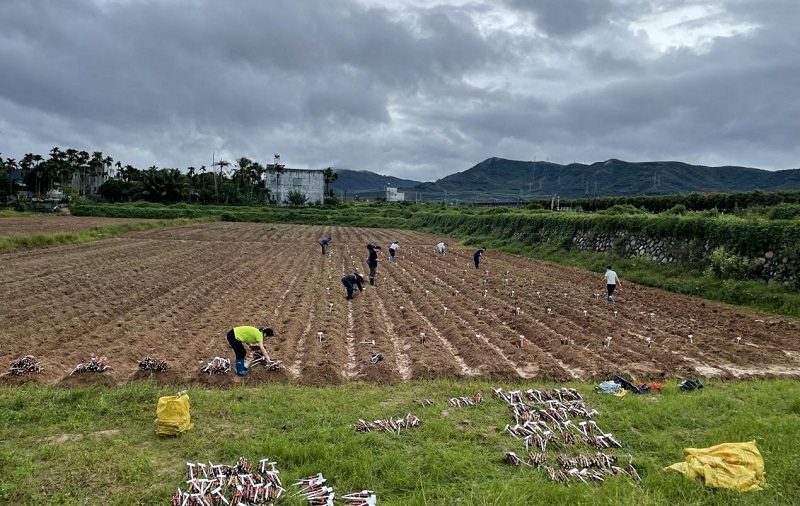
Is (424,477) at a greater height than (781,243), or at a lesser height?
lesser

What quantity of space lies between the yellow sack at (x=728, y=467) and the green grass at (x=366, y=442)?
4.0 inches

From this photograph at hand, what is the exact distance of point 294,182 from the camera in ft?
327

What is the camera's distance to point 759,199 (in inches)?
1544

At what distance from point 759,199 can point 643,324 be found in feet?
112

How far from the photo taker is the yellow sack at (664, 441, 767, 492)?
503 centimetres

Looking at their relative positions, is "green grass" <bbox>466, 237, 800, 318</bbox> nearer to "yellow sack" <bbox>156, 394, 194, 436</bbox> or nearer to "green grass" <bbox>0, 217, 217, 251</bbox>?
"yellow sack" <bbox>156, 394, 194, 436</bbox>

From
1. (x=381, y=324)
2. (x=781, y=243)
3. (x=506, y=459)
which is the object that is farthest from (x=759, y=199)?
(x=506, y=459)

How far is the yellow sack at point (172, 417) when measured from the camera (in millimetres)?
6188

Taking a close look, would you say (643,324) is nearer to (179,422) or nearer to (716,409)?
(716,409)

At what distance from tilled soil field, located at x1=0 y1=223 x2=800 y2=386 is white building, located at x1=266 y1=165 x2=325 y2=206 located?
7788 cm

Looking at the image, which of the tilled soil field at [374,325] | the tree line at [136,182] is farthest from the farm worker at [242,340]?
the tree line at [136,182]

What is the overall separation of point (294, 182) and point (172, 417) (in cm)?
9654

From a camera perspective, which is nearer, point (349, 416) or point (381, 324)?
point (349, 416)

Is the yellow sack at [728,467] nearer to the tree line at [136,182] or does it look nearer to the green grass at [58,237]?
the green grass at [58,237]
